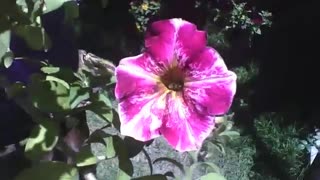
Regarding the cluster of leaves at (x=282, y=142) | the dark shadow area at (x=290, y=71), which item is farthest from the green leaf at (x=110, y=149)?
the dark shadow area at (x=290, y=71)

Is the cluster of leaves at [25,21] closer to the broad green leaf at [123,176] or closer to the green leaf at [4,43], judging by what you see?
the green leaf at [4,43]

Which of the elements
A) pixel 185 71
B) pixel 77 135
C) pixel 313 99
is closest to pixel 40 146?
pixel 77 135

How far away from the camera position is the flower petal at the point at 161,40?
55 centimetres

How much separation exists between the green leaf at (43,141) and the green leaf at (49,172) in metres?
0.01

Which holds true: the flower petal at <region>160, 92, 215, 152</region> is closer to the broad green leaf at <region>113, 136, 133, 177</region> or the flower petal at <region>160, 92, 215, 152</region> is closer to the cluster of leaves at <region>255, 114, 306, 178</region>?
the broad green leaf at <region>113, 136, 133, 177</region>

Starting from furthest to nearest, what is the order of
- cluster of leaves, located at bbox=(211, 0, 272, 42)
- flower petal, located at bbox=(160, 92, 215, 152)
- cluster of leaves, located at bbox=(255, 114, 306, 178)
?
cluster of leaves, located at bbox=(211, 0, 272, 42)
cluster of leaves, located at bbox=(255, 114, 306, 178)
flower petal, located at bbox=(160, 92, 215, 152)

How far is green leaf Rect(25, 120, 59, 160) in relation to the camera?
58cm

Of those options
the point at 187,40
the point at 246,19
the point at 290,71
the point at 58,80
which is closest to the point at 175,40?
the point at 187,40

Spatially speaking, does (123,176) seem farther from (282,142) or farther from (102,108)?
(282,142)

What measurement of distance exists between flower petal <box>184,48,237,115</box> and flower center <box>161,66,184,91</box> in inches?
0.4

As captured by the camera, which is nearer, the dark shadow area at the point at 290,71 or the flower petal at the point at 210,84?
the flower petal at the point at 210,84

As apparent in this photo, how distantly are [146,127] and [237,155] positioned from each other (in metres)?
2.15

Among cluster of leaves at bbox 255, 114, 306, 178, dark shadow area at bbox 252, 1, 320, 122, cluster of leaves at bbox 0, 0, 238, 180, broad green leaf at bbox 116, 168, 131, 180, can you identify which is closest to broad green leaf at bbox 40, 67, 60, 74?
cluster of leaves at bbox 0, 0, 238, 180

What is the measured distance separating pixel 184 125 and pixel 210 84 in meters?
0.04
